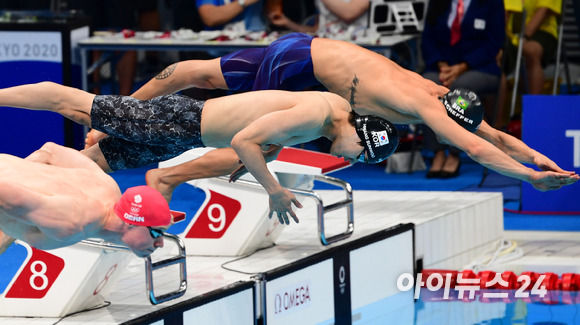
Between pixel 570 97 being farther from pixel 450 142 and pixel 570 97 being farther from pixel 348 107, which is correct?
pixel 348 107

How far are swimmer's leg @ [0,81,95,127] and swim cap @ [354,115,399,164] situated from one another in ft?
4.28

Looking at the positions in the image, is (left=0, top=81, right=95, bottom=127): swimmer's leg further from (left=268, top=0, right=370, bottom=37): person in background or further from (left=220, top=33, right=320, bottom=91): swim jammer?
(left=268, top=0, right=370, bottom=37): person in background

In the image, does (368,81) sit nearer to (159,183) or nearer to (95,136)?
(159,183)

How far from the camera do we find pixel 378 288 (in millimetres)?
6852

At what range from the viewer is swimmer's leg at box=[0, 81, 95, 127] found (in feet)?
17.1

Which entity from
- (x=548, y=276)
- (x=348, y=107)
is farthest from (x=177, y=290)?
(x=548, y=276)

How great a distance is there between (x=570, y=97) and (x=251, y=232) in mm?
3016

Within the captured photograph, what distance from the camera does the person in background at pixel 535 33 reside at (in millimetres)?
9938

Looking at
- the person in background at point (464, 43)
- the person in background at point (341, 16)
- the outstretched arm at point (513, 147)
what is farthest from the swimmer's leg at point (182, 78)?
the person in background at point (341, 16)

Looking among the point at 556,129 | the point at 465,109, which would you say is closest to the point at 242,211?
the point at 465,109

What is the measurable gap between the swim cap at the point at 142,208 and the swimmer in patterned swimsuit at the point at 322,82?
153cm

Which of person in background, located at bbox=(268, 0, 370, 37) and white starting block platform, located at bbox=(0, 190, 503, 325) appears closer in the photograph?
white starting block platform, located at bbox=(0, 190, 503, 325)

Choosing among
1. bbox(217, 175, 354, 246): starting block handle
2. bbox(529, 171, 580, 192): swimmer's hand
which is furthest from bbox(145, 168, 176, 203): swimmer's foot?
bbox(529, 171, 580, 192): swimmer's hand

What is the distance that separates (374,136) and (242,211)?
130 centimetres
